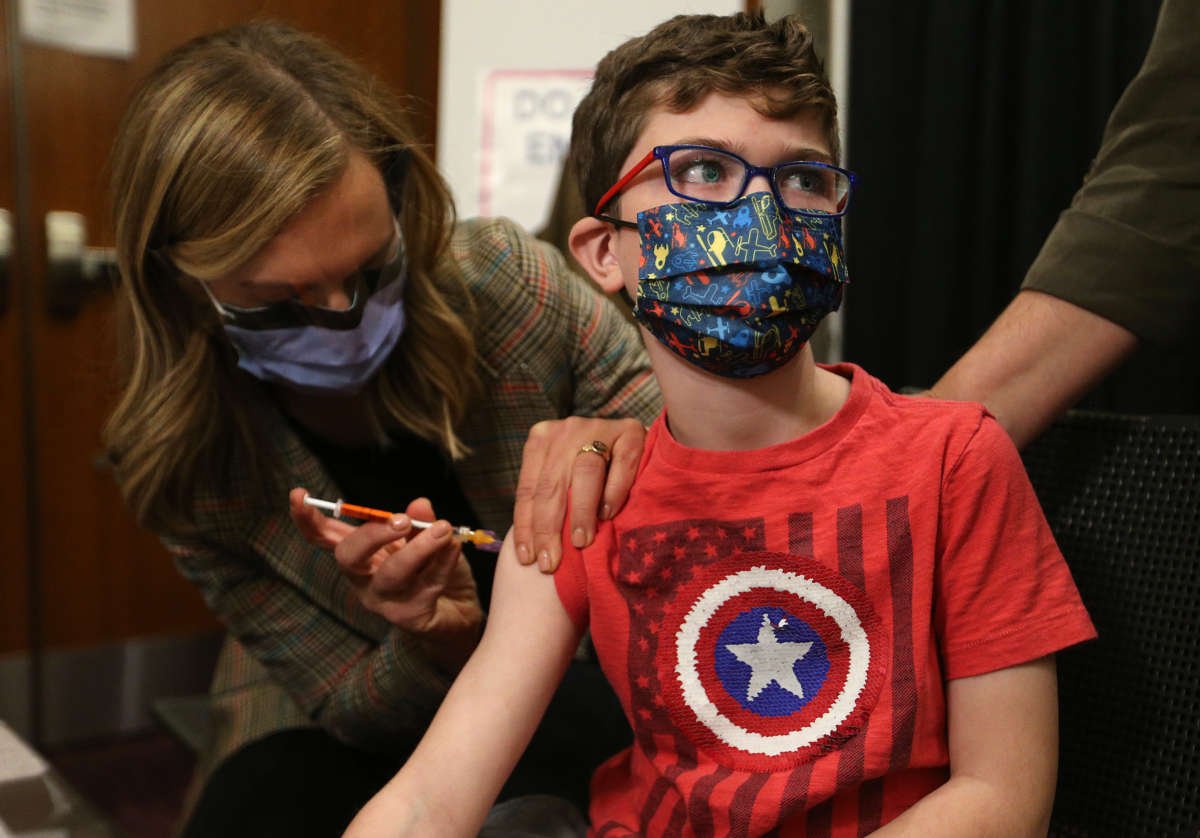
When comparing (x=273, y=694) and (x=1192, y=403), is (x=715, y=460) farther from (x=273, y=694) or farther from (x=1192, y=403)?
(x=1192, y=403)

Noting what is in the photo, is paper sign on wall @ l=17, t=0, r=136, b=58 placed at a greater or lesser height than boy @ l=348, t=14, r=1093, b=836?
greater

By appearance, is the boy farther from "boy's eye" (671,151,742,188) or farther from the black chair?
the black chair

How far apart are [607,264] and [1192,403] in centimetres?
124

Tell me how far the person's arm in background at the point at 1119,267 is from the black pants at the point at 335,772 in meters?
0.61

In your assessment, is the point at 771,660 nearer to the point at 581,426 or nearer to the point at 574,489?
the point at 574,489

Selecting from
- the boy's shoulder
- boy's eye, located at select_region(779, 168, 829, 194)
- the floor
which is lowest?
the floor

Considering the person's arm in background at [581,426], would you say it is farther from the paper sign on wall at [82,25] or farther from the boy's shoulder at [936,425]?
the paper sign on wall at [82,25]

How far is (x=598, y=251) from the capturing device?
1078 millimetres

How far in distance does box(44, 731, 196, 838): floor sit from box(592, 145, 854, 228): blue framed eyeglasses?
91.6 inches

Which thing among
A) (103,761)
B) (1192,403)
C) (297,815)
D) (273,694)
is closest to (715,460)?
(297,815)

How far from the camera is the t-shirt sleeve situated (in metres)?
0.91

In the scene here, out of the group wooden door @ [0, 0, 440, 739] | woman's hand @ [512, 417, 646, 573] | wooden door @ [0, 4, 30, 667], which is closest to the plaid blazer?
woman's hand @ [512, 417, 646, 573]

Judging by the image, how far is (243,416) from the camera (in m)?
1.50

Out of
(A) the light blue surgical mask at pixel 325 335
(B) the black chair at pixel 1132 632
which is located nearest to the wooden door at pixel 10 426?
(A) the light blue surgical mask at pixel 325 335
